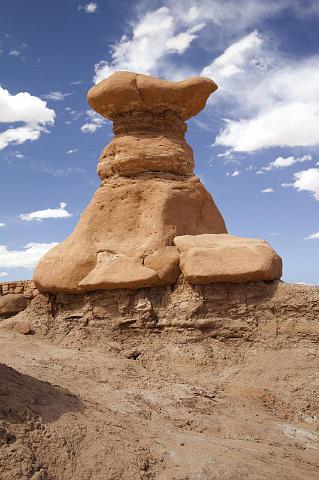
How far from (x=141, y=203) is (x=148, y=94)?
2014 millimetres

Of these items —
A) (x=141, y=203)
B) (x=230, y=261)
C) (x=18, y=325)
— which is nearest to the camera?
(x=230, y=261)

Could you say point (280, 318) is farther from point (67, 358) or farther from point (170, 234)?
point (67, 358)

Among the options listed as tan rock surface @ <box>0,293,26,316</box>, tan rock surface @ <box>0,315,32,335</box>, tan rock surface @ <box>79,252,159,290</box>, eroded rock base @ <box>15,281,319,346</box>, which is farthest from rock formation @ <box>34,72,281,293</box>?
tan rock surface @ <box>0,293,26,316</box>

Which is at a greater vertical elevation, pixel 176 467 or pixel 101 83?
pixel 101 83

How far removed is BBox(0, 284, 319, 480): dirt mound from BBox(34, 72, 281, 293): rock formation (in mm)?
433

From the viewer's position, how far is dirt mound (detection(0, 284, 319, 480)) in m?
3.98

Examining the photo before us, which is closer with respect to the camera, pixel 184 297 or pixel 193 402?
pixel 193 402

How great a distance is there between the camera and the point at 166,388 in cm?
617

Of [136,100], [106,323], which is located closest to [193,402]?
[106,323]

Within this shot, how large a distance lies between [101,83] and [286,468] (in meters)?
7.32

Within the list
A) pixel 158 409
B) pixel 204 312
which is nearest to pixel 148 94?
pixel 204 312

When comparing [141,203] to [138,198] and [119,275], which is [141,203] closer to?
[138,198]

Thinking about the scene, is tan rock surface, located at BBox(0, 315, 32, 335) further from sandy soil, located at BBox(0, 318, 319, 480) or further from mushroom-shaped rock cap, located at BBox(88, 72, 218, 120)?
mushroom-shaped rock cap, located at BBox(88, 72, 218, 120)

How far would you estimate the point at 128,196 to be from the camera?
8.66m
